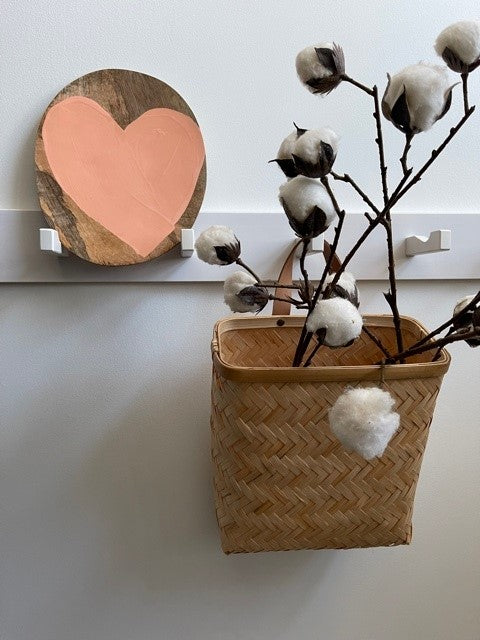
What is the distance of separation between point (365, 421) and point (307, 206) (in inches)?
7.4

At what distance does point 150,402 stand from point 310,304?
0.31 m

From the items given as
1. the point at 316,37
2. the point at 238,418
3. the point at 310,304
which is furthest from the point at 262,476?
the point at 316,37

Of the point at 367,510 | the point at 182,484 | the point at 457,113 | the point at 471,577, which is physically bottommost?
the point at 471,577

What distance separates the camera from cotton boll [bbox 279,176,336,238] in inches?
18.8

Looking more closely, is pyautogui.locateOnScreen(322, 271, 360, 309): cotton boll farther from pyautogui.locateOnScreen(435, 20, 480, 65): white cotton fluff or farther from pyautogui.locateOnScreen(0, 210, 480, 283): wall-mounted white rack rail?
pyautogui.locateOnScreen(435, 20, 480, 65): white cotton fluff

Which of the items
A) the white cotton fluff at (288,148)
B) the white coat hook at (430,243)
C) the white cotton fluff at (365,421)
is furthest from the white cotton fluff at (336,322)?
the white coat hook at (430,243)

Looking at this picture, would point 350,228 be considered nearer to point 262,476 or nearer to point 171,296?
point 171,296

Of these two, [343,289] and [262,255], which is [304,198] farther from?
[262,255]

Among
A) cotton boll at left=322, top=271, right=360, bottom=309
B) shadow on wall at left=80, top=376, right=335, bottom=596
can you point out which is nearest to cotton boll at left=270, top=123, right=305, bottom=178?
cotton boll at left=322, top=271, right=360, bottom=309

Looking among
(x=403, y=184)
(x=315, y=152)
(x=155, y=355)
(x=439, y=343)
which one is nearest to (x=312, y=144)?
(x=315, y=152)

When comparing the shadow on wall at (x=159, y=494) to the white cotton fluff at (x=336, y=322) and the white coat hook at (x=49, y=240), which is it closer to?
the white coat hook at (x=49, y=240)

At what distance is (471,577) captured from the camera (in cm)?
80

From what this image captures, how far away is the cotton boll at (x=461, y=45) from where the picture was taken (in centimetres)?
46

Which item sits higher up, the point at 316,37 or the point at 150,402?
the point at 316,37
